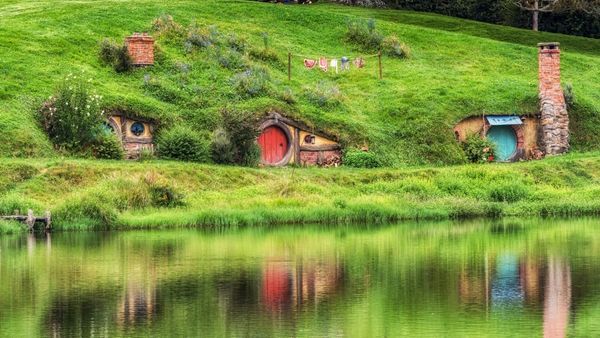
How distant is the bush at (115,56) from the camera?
71812 millimetres

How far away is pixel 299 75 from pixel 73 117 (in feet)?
54.4

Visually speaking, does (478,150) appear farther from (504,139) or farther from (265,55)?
(265,55)

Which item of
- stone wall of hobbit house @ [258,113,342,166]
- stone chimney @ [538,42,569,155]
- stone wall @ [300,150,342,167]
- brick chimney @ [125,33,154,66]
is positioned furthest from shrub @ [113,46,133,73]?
stone chimney @ [538,42,569,155]

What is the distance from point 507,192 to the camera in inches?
2434

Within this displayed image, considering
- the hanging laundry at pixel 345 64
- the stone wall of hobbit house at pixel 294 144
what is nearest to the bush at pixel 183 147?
the stone wall of hobbit house at pixel 294 144

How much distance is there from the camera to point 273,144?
6844cm

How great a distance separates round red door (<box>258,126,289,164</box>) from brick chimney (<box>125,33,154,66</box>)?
316 inches

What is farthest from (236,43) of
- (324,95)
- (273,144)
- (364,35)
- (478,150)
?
(478,150)

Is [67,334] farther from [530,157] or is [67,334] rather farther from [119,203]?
[530,157]

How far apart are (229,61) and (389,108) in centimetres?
812

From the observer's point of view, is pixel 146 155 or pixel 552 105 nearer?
pixel 146 155

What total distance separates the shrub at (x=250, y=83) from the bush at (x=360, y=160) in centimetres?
571

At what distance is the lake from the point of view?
3256cm

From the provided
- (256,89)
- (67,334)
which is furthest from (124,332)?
(256,89)
